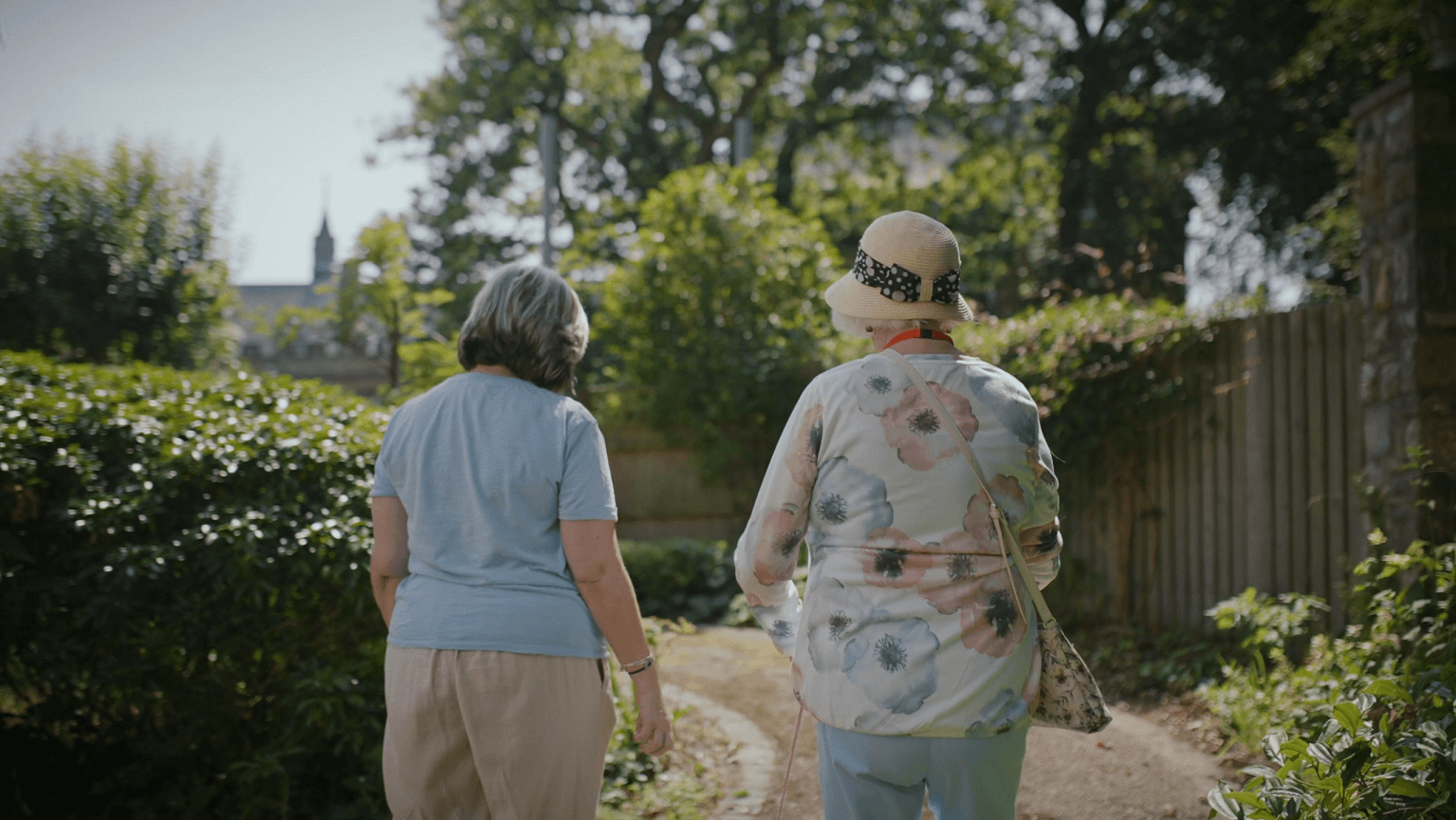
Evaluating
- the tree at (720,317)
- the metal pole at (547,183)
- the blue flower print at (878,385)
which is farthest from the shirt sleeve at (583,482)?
the metal pole at (547,183)

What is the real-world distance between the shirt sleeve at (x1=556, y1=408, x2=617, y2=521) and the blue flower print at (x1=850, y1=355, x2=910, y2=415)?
529mm

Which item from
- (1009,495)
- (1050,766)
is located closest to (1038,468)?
(1009,495)

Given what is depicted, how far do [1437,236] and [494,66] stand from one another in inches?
615

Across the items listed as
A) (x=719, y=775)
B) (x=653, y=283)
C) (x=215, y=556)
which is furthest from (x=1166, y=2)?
(x=215, y=556)

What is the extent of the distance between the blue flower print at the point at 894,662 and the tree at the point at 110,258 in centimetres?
733

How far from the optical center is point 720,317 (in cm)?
853

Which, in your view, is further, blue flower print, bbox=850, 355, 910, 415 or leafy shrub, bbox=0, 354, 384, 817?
leafy shrub, bbox=0, 354, 384, 817

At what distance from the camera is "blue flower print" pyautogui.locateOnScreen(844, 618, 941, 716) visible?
1.60m

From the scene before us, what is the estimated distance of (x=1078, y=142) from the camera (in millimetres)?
15039

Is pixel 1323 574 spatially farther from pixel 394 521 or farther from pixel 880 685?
pixel 394 521

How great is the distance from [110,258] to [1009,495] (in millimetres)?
8147

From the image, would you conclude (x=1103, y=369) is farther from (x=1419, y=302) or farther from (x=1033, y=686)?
(x=1033, y=686)

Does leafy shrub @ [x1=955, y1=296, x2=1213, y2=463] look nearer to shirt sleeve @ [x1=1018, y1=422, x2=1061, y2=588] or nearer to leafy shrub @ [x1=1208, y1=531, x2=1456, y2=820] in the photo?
leafy shrub @ [x1=1208, y1=531, x2=1456, y2=820]

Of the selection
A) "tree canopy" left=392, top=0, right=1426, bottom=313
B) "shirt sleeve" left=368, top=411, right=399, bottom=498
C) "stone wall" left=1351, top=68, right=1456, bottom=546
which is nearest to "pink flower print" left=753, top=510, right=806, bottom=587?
"shirt sleeve" left=368, top=411, right=399, bottom=498
